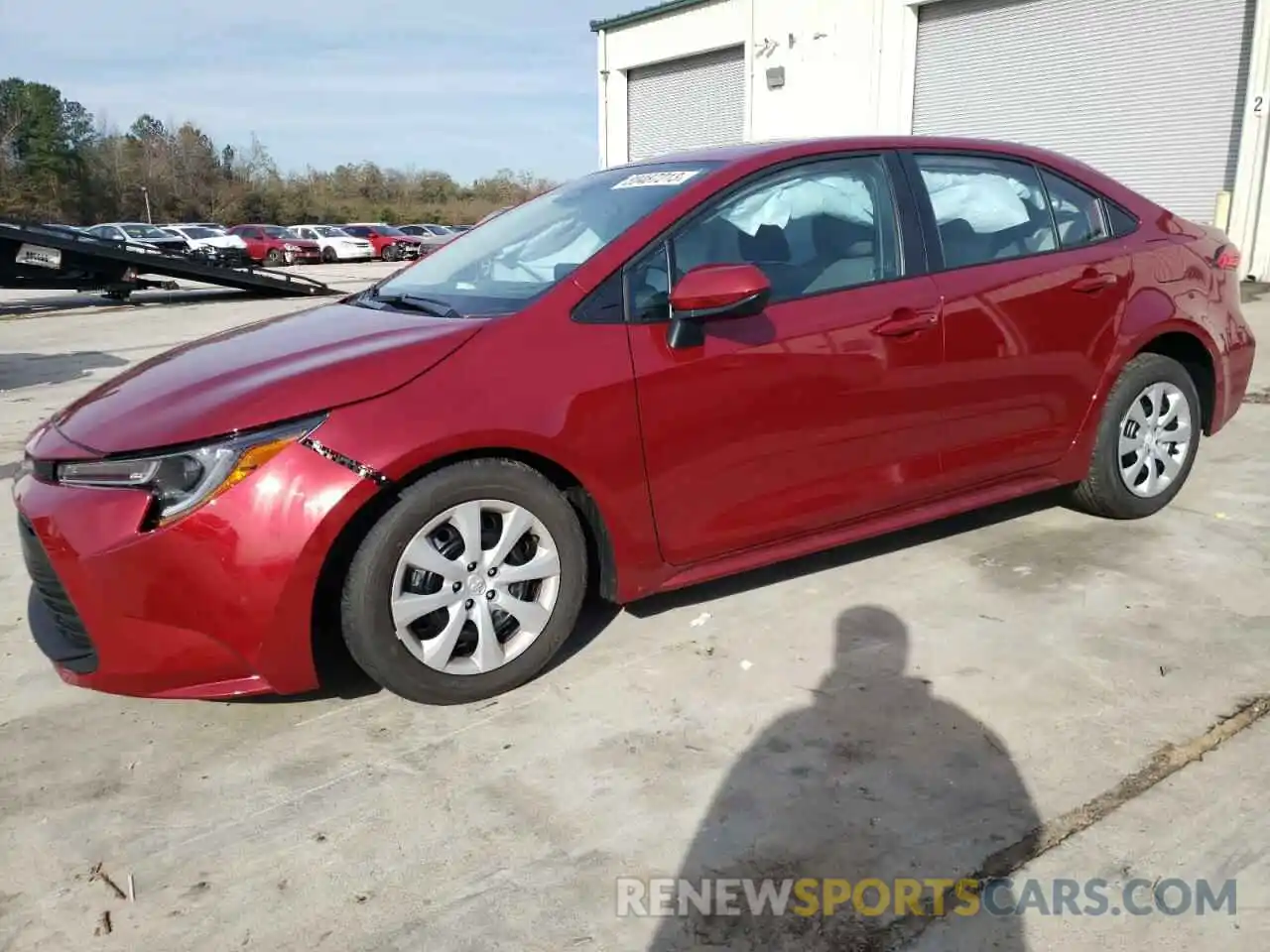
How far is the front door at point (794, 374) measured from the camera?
3.02 meters

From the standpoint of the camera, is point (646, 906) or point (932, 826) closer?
point (646, 906)

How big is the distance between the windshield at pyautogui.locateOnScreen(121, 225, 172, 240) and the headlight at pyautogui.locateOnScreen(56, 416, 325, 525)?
30.5 meters

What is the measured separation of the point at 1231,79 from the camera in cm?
1424

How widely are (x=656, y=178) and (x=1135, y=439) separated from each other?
227 centimetres

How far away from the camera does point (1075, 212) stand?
13.1 ft

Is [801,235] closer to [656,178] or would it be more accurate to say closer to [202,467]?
[656,178]

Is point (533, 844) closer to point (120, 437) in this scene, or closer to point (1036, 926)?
point (1036, 926)

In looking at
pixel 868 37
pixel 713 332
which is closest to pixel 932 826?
pixel 713 332

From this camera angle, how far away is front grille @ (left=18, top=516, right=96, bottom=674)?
104 inches

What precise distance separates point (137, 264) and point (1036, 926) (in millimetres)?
15896

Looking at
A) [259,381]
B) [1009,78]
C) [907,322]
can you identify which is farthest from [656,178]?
[1009,78]

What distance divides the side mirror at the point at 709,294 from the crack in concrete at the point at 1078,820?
1.56 metres

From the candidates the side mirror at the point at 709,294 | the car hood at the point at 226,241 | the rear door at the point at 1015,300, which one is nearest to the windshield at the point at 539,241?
the side mirror at the point at 709,294

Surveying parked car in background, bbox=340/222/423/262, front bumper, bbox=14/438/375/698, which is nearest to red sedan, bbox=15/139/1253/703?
front bumper, bbox=14/438/375/698
